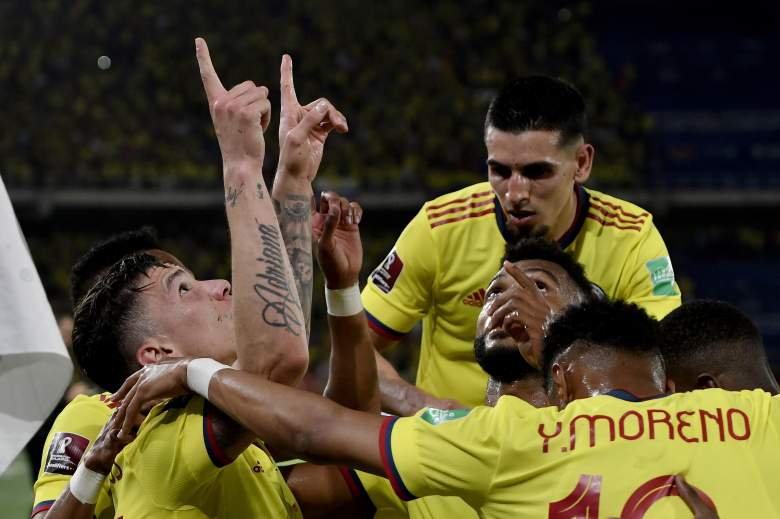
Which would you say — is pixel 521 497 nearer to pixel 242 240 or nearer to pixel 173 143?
pixel 242 240

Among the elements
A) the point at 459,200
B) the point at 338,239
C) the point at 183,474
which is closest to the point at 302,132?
the point at 338,239

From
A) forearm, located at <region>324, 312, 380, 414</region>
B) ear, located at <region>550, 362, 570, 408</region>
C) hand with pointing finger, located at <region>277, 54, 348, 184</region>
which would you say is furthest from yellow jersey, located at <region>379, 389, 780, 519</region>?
forearm, located at <region>324, 312, 380, 414</region>

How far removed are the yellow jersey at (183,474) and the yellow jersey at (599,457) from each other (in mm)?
480

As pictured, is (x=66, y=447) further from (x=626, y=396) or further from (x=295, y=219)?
(x=626, y=396)

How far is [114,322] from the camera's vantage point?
306 centimetres

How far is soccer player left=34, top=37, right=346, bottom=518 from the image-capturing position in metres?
2.65

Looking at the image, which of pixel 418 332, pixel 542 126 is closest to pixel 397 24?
pixel 418 332

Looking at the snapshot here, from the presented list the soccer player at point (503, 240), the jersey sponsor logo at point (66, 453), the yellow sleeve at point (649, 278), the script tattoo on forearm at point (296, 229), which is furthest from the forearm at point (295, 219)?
the yellow sleeve at point (649, 278)

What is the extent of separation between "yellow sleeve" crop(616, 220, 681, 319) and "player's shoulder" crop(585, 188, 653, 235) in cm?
6

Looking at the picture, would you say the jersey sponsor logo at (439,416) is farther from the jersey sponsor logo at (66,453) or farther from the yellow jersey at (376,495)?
the jersey sponsor logo at (66,453)

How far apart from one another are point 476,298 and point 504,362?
1.32 metres

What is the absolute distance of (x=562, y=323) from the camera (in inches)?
110

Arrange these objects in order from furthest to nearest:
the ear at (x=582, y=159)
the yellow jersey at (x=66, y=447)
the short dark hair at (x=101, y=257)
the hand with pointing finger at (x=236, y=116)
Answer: the ear at (x=582, y=159) < the short dark hair at (x=101, y=257) < the yellow jersey at (x=66, y=447) < the hand with pointing finger at (x=236, y=116)

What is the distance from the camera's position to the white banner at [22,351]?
6.33ft
